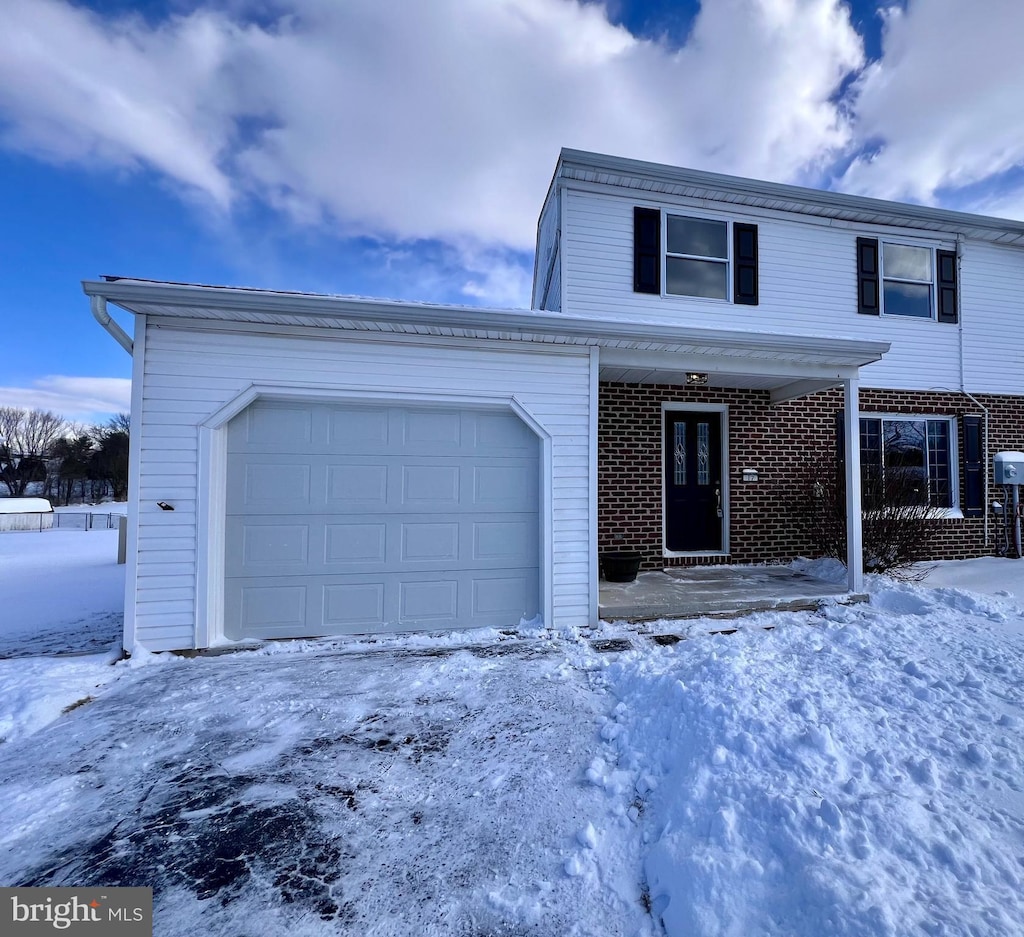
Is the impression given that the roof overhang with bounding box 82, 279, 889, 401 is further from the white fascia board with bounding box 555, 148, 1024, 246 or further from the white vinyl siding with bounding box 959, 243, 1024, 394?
the white vinyl siding with bounding box 959, 243, 1024, 394

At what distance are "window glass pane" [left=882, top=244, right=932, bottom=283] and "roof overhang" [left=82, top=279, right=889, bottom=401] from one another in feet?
12.9

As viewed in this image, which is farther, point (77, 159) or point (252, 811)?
point (77, 159)

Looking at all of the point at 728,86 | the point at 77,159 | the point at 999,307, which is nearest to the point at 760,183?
the point at 728,86

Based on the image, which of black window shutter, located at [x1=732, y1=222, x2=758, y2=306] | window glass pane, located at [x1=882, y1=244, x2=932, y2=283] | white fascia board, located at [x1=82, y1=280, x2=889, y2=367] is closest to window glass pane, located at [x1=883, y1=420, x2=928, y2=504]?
window glass pane, located at [x1=882, y1=244, x2=932, y2=283]

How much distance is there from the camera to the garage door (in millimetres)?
4336

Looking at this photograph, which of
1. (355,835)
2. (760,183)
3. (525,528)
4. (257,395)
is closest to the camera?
(355,835)

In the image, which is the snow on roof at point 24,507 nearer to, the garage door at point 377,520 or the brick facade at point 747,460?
the garage door at point 377,520

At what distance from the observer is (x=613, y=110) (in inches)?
304

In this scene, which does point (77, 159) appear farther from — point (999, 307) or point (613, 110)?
point (999, 307)

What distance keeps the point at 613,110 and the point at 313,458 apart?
7.46 metres

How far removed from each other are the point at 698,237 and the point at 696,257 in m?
0.35

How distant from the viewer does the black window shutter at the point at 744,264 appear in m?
7.20

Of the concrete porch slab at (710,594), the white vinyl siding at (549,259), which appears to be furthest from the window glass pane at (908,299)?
the white vinyl siding at (549,259)

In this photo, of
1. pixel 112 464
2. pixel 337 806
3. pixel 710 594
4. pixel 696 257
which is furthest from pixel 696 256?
pixel 112 464
